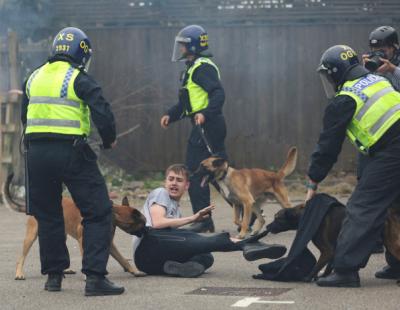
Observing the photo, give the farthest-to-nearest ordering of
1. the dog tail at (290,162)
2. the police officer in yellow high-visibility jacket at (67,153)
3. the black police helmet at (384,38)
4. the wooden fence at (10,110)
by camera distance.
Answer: the wooden fence at (10,110) < the dog tail at (290,162) < the black police helmet at (384,38) < the police officer in yellow high-visibility jacket at (67,153)

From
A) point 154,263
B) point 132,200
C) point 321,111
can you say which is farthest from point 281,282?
point 321,111

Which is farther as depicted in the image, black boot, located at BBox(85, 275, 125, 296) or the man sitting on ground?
the man sitting on ground

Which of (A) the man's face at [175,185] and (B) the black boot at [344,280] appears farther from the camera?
(A) the man's face at [175,185]

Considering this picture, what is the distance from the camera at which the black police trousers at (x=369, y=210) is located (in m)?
8.31

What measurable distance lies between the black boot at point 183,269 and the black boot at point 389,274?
141 cm

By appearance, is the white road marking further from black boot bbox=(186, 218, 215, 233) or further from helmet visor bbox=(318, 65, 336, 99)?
black boot bbox=(186, 218, 215, 233)

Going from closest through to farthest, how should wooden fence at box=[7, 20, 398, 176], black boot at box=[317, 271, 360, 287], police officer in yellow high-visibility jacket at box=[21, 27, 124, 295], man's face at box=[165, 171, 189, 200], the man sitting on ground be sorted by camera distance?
1. police officer in yellow high-visibility jacket at box=[21, 27, 124, 295]
2. black boot at box=[317, 271, 360, 287]
3. the man sitting on ground
4. man's face at box=[165, 171, 189, 200]
5. wooden fence at box=[7, 20, 398, 176]

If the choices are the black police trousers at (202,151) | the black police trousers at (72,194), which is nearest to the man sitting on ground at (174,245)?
the black police trousers at (72,194)

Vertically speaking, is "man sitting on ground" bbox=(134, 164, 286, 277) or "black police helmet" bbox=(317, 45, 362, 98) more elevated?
"black police helmet" bbox=(317, 45, 362, 98)

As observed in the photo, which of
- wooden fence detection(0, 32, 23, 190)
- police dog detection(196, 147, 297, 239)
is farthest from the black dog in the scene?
wooden fence detection(0, 32, 23, 190)

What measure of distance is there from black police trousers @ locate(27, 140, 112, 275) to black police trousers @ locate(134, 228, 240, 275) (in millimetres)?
797

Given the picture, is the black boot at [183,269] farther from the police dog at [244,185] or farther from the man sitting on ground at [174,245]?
the police dog at [244,185]

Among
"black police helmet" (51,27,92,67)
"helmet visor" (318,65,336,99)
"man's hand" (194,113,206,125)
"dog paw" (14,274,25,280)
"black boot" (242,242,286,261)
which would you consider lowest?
"dog paw" (14,274,25,280)

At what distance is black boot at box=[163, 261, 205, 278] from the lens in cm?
913
